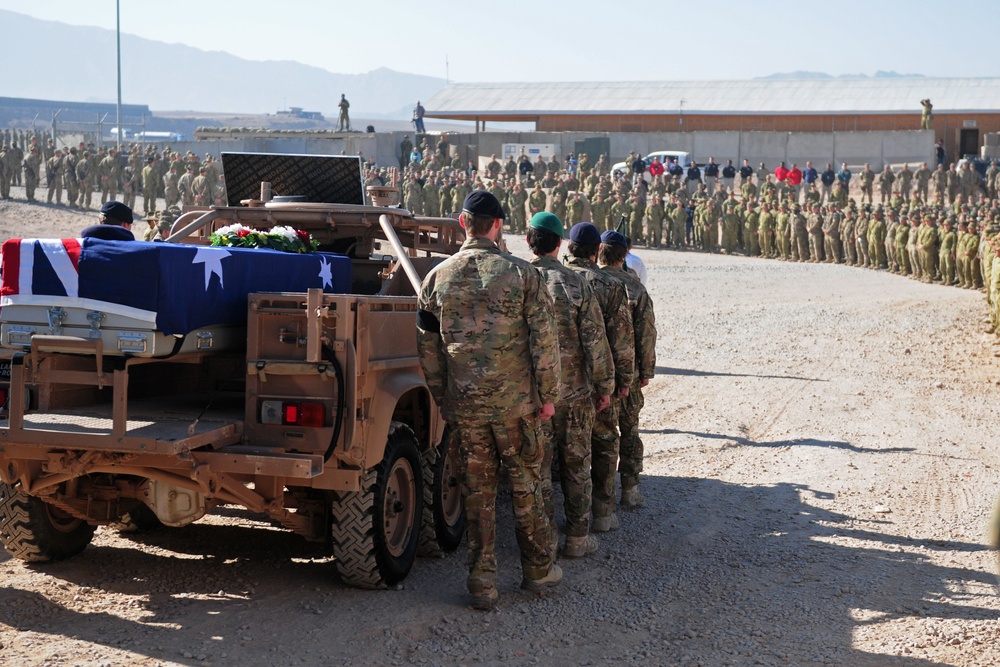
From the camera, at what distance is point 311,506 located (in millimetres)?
5883

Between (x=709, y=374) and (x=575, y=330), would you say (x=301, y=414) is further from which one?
(x=709, y=374)

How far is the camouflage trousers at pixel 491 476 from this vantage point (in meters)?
5.63

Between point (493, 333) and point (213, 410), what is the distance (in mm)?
1545

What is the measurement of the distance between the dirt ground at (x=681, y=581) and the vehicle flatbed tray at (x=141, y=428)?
2.84 feet

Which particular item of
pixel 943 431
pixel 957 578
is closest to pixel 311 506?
pixel 957 578

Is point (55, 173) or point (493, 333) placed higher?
point (55, 173)

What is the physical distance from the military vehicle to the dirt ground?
38cm

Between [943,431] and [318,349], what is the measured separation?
22.8 ft

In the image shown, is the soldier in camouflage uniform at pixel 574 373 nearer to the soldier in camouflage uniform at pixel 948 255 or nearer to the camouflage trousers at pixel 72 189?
the soldier in camouflage uniform at pixel 948 255

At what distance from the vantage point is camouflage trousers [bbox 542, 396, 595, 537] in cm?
658

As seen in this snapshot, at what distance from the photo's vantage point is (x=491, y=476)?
18.7ft

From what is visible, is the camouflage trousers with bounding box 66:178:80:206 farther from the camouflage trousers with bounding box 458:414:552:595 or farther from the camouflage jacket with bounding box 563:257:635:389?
the camouflage trousers with bounding box 458:414:552:595

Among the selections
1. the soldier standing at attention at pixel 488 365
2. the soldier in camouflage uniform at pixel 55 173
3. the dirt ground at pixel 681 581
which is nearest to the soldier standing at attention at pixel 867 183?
the soldier in camouflage uniform at pixel 55 173

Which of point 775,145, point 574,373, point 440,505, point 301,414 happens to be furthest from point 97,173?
point 301,414
